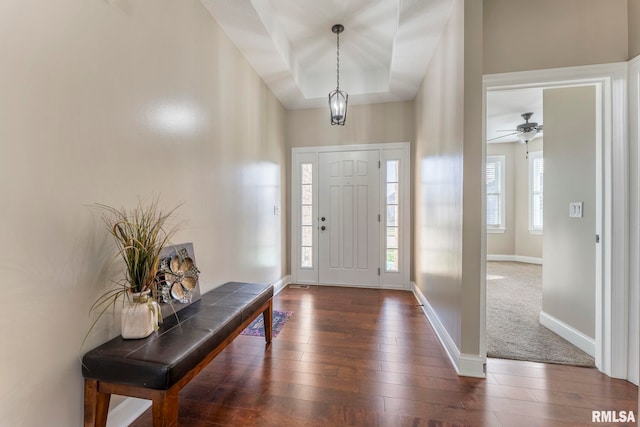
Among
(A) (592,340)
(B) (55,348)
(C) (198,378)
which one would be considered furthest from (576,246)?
(B) (55,348)

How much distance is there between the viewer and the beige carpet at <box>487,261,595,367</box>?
7.11 ft

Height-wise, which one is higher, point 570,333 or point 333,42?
point 333,42

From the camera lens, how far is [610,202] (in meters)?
1.90

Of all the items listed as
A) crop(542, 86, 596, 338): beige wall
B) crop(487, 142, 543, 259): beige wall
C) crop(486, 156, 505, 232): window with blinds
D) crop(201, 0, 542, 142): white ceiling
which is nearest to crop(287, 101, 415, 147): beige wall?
crop(201, 0, 542, 142): white ceiling

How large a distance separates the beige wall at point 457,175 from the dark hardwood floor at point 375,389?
326 mm

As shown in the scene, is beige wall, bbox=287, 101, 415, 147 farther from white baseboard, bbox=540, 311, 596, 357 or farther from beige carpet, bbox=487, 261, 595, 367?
white baseboard, bbox=540, 311, 596, 357

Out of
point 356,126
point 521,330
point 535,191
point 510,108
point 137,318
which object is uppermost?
point 510,108

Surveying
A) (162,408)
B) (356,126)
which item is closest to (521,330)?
(162,408)

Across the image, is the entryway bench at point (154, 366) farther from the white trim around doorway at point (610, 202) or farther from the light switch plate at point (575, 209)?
the light switch plate at point (575, 209)

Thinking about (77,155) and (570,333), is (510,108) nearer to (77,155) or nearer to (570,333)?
(570,333)

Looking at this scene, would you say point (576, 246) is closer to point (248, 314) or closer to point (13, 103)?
point (248, 314)

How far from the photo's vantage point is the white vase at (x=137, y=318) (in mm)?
1346

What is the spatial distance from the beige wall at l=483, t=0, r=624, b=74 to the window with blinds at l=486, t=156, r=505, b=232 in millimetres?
4917

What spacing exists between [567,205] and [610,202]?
602mm
